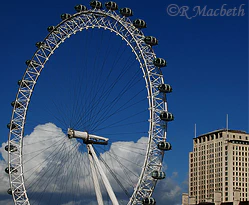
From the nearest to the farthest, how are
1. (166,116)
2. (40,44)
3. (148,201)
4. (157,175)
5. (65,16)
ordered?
(148,201)
(157,175)
(166,116)
(65,16)
(40,44)

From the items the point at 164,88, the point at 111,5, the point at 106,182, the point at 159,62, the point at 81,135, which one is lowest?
the point at 106,182

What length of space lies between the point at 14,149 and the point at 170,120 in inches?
966

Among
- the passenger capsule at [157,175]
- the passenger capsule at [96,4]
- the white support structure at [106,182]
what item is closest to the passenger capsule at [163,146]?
the passenger capsule at [157,175]

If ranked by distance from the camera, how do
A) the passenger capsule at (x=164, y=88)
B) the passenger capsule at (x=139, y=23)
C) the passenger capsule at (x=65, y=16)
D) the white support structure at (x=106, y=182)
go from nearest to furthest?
the white support structure at (x=106, y=182)
the passenger capsule at (x=164, y=88)
the passenger capsule at (x=139, y=23)
the passenger capsule at (x=65, y=16)

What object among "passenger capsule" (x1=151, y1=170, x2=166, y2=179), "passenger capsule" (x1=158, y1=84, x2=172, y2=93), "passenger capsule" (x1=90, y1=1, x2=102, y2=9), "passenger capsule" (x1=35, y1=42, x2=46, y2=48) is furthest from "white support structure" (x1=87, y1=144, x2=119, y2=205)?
"passenger capsule" (x1=35, y1=42, x2=46, y2=48)

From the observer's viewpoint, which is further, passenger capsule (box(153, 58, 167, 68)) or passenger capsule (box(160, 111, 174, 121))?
passenger capsule (box(153, 58, 167, 68))

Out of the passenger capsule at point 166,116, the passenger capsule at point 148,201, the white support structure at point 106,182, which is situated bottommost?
the passenger capsule at point 148,201

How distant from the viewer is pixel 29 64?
7800 centimetres

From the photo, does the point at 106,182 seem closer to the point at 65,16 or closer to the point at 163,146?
the point at 163,146

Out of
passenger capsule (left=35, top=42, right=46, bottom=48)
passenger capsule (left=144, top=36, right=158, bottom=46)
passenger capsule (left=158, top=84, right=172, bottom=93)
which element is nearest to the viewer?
passenger capsule (left=158, top=84, right=172, bottom=93)

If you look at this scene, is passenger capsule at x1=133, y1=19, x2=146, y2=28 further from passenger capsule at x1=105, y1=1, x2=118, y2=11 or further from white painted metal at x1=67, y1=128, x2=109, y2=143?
white painted metal at x1=67, y1=128, x2=109, y2=143

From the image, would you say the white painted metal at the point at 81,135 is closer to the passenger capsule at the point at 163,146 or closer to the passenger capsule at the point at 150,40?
the passenger capsule at the point at 163,146

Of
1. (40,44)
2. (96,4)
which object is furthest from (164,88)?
(40,44)

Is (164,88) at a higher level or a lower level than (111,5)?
lower
